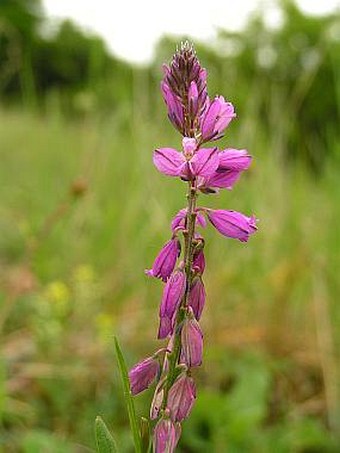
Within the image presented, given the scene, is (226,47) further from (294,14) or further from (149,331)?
(294,14)

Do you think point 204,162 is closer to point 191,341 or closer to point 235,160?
point 235,160

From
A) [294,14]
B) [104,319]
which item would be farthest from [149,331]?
[294,14]

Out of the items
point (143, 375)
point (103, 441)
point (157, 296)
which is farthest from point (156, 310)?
point (103, 441)

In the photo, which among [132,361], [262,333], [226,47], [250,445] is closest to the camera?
[250,445]

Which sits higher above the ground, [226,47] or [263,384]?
[226,47]

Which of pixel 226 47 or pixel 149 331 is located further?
pixel 226 47

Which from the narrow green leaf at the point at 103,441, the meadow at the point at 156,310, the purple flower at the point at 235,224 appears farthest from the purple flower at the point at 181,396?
the meadow at the point at 156,310

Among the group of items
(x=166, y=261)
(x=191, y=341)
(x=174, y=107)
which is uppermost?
(x=174, y=107)
